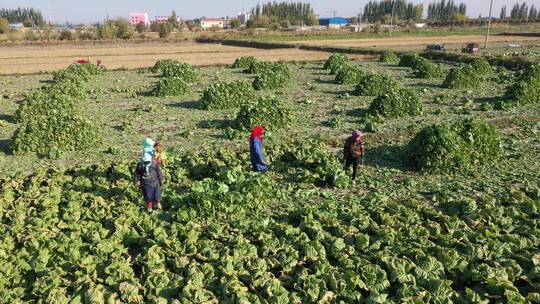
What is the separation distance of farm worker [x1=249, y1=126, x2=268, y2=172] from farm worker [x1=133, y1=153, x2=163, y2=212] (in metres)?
3.10

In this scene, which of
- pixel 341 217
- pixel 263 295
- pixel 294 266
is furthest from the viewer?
pixel 341 217

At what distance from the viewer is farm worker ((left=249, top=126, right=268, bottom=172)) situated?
12438 millimetres

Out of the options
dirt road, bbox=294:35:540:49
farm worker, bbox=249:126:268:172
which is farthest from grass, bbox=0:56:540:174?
dirt road, bbox=294:35:540:49

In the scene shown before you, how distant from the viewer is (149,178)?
402 inches

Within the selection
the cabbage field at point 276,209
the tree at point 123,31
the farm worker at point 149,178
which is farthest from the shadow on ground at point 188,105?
the tree at point 123,31

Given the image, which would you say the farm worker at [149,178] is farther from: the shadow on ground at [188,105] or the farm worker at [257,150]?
the shadow on ground at [188,105]

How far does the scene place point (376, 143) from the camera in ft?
54.5

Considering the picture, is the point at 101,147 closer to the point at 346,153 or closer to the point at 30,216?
the point at 30,216

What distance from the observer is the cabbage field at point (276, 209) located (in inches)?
294

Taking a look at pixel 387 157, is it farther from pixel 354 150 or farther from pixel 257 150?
pixel 257 150

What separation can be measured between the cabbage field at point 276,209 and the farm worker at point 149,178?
449 mm

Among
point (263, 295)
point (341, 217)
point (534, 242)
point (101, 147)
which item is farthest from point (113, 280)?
point (101, 147)

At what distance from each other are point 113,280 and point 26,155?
32.8 ft

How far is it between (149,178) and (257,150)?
3.57m
